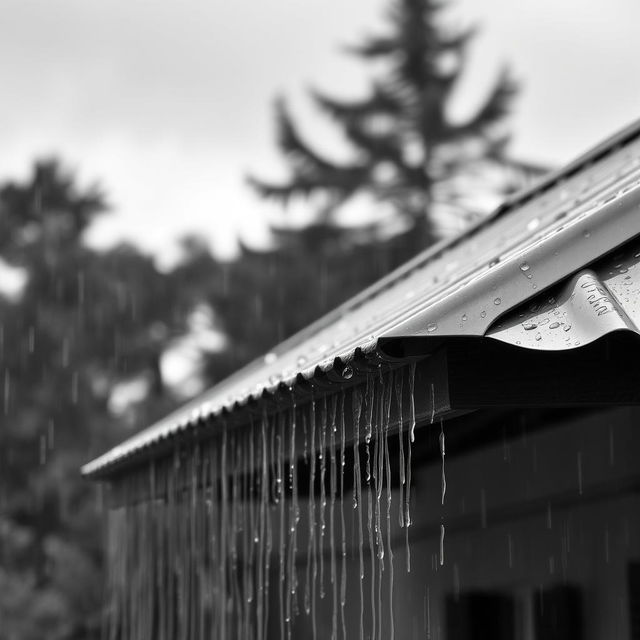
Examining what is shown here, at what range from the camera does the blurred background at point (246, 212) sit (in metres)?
16.2

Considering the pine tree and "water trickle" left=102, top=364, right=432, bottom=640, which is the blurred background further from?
"water trickle" left=102, top=364, right=432, bottom=640

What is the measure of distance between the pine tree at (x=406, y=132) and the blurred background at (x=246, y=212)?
43mm

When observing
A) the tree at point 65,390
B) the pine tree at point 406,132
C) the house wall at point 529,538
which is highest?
the pine tree at point 406,132

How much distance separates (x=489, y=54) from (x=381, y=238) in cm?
792

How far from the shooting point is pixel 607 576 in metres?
4.96

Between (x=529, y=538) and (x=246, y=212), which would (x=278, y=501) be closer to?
(x=529, y=538)

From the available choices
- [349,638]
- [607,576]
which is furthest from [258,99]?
[607,576]

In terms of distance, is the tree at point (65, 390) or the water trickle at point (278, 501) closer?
the water trickle at point (278, 501)

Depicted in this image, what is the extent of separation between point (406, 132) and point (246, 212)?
Answer: 29.1 feet

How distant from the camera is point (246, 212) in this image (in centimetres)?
2975

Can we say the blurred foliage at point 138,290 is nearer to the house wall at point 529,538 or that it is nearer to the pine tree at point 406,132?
the pine tree at point 406,132

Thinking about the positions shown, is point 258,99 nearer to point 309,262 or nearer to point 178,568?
point 309,262

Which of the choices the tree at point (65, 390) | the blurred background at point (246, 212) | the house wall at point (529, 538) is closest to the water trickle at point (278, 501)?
the house wall at point (529, 538)

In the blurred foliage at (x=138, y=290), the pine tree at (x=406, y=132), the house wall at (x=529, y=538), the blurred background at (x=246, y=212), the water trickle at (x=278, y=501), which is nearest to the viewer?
the water trickle at (x=278, y=501)
